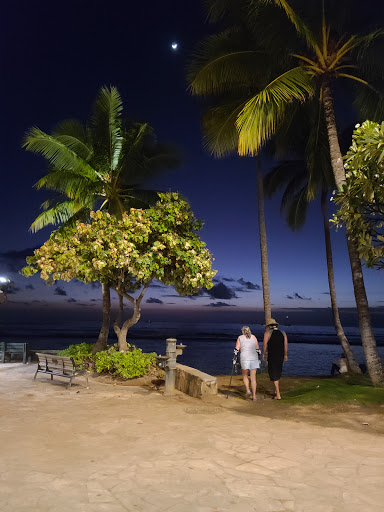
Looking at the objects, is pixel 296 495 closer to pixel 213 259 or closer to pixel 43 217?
pixel 213 259

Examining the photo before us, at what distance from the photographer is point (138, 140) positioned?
14.6 m

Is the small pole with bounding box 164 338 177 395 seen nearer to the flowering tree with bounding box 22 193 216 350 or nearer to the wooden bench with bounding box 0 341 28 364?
the flowering tree with bounding box 22 193 216 350

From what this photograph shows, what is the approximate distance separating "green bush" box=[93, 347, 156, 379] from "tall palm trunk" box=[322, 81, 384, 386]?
604 centimetres

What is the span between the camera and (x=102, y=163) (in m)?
14.7

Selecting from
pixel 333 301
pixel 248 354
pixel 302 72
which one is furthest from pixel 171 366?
pixel 333 301

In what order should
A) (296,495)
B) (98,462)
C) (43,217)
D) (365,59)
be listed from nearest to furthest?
(296,495), (98,462), (365,59), (43,217)

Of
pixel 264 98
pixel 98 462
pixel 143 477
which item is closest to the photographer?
pixel 143 477

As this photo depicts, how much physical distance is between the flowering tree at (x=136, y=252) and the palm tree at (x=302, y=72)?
11.2ft

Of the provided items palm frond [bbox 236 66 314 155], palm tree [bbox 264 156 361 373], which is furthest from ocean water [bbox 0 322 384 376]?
palm frond [bbox 236 66 314 155]

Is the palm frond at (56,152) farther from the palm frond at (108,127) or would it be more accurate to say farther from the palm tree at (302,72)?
the palm tree at (302,72)

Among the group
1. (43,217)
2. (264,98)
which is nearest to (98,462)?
(264,98)

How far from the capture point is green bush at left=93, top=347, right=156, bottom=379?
11594 millimetres

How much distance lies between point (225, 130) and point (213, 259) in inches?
157

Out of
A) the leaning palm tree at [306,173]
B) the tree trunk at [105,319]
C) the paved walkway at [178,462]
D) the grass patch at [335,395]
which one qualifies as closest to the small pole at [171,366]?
the paved walkway at [178,462]
